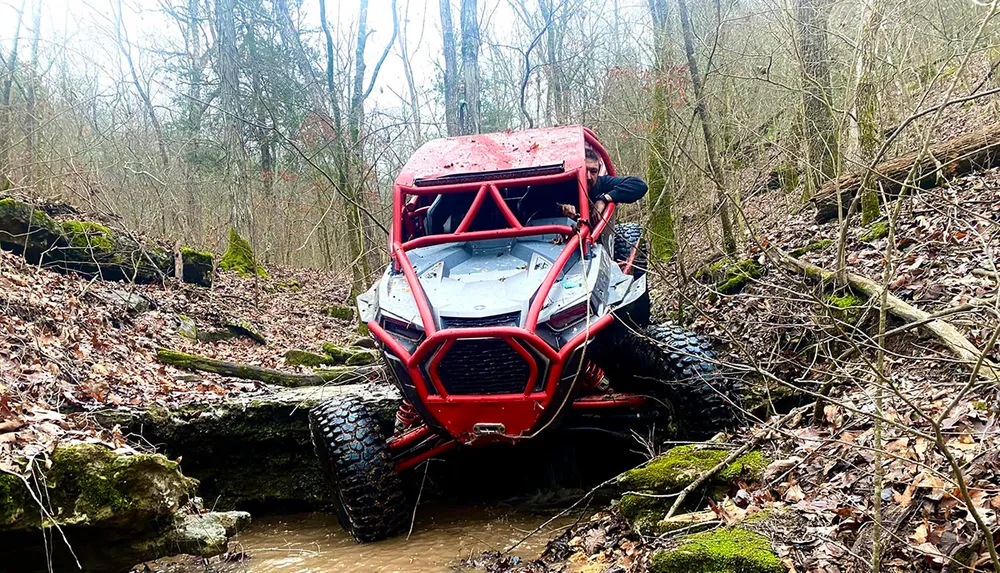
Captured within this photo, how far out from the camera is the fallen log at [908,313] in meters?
2.86

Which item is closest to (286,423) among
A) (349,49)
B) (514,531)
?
(514,531)

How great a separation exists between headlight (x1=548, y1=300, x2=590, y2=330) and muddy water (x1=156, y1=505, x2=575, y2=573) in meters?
1.26

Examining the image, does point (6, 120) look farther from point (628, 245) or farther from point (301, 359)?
point (628, 245)

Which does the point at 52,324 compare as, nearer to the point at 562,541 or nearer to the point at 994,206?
the point at 562,541

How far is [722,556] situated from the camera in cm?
232

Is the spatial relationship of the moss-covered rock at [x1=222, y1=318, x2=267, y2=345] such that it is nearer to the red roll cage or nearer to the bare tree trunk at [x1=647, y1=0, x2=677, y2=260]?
the red roll cage

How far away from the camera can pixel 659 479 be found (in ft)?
11.2

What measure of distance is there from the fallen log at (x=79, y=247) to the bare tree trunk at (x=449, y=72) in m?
4.65

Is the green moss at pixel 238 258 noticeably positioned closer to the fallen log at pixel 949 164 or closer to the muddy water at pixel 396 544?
the muddy water at pixel 396 544

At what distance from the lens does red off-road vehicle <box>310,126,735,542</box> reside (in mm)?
3779

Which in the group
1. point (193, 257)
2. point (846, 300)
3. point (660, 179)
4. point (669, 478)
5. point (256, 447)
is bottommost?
point (256, 447)

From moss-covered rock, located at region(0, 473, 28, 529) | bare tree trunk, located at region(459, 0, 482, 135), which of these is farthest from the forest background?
moss-covered rock, located at region(0, 473, 28, 529)

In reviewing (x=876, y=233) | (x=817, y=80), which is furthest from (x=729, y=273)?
(x=817, y=80)

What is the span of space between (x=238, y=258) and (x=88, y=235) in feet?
17.0
